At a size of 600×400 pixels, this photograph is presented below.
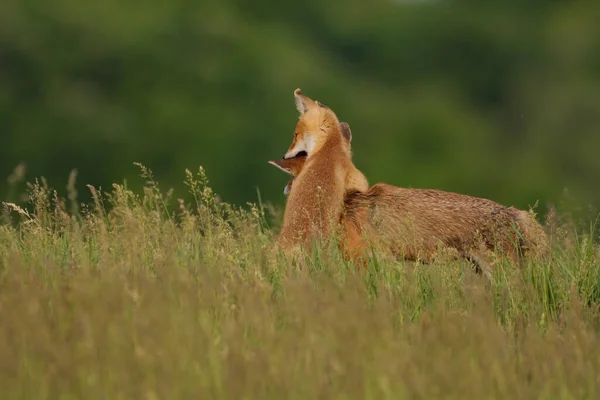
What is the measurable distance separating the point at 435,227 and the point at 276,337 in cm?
203

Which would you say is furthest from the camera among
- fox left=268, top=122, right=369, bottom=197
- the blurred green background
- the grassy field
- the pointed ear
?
the blurred green background

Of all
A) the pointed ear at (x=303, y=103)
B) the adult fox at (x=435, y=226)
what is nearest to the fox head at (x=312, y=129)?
the pointed ear at (x=303, y=103)

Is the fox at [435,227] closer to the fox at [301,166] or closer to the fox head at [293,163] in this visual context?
the fox at [301,166]

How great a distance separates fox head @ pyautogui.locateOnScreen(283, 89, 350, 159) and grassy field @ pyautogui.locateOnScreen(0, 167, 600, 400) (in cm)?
109

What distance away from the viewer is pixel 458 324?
12.1 ft

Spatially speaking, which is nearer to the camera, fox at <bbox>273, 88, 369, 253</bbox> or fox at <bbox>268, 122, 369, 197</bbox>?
fox at <bbox>273, 88, 369, 253</bbox>

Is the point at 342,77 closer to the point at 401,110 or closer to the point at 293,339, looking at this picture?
the point at 401,110

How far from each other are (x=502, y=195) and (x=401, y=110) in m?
2.76

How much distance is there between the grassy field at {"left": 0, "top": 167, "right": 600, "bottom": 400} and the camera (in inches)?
124

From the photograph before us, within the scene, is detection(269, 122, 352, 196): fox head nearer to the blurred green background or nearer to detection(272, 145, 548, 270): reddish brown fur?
detection(272, 145, 548, 270): reddish brown fur

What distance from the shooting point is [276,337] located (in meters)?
3.41

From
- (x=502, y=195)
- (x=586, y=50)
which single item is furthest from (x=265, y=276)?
(x=586, y=50)

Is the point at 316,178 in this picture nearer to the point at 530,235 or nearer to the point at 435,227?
the point at 435,227

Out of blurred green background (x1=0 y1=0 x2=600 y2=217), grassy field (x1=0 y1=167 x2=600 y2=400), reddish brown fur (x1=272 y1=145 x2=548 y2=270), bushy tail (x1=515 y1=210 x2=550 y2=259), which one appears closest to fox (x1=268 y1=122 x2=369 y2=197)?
reddish brown fur (x1=272 y1=145 x2=548 y2=270)
